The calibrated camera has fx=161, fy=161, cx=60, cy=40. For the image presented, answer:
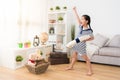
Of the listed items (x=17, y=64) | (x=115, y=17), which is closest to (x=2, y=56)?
(x=17, y=64)

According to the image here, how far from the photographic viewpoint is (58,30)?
15.8ft

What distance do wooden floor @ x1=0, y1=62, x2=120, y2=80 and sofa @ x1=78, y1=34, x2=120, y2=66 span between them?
24 cm

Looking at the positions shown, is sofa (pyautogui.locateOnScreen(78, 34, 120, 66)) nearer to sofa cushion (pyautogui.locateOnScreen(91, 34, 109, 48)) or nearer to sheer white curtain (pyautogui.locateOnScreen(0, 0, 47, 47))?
sofa cushion (pyautogui.locateOnScreen(91, 34, 109, 48))

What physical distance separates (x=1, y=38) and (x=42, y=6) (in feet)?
6.02

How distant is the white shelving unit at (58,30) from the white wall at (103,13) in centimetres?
68

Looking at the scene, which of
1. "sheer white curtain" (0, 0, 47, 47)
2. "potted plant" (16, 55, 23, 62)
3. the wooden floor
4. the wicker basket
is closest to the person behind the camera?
the wooden floor

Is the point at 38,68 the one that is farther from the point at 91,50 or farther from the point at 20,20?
the point at 20,20

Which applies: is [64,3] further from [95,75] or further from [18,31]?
[95,75]

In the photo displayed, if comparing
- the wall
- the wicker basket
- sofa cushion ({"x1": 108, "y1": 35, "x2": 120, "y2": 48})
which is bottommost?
the wicker basket

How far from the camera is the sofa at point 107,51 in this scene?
12.3ft

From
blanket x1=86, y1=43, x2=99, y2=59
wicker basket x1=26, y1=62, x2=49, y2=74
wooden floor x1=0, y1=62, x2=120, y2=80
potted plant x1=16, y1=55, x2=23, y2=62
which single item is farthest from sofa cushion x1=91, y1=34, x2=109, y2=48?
potted plant x1=16, y1=55, x2=23, y2=62

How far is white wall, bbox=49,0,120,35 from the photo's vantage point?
4496 mm

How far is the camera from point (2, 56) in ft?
11.7

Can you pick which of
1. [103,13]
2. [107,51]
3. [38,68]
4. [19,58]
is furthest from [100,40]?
[19,58]
